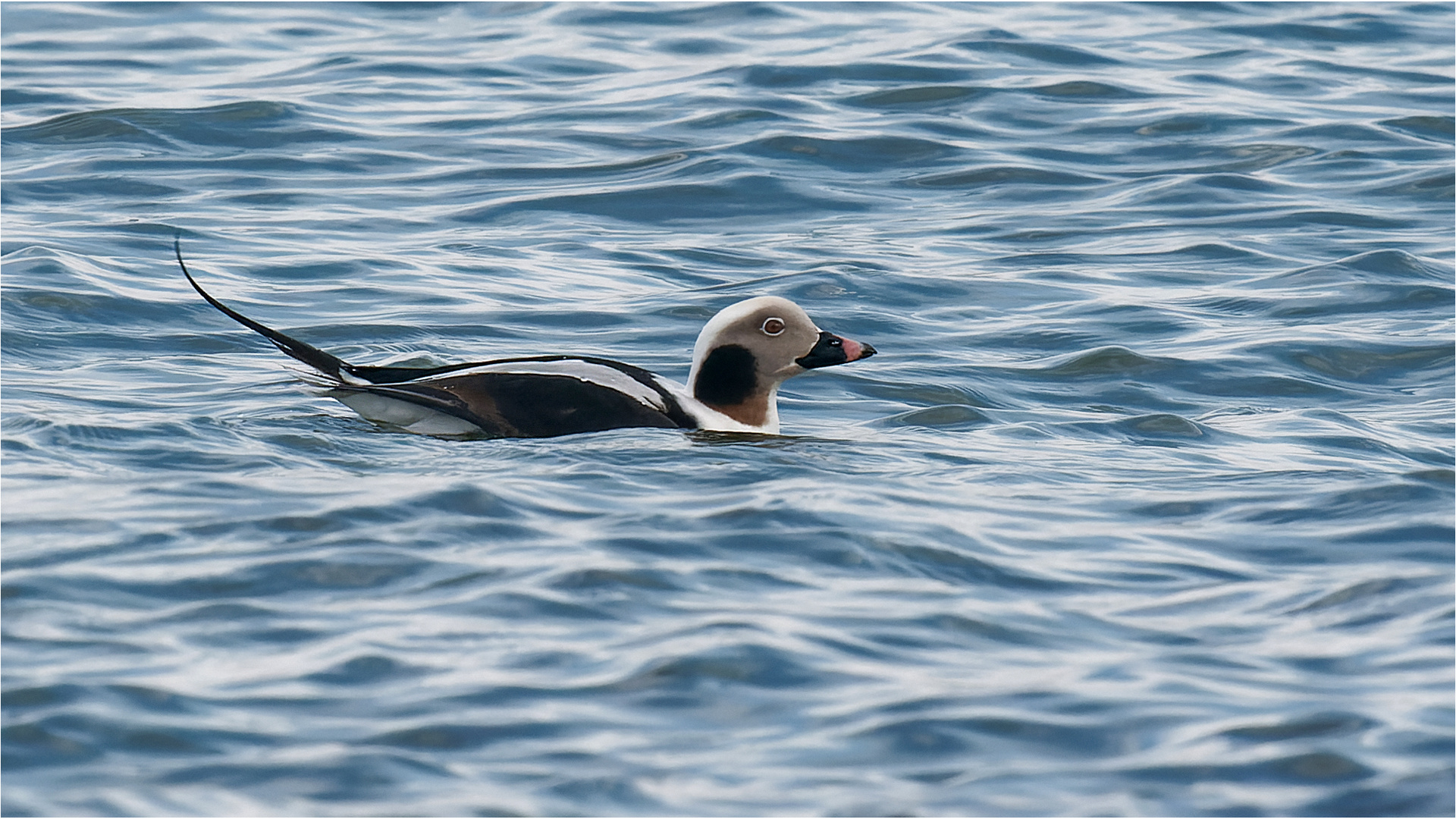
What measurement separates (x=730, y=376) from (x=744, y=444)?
406mm

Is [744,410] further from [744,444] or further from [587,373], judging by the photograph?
[587,373]

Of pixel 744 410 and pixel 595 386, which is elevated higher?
pixel 595 386

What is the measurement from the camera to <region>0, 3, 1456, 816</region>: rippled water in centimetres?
497

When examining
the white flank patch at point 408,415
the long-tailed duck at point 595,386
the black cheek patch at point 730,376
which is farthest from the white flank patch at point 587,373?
the black cheek patch at point 730,376

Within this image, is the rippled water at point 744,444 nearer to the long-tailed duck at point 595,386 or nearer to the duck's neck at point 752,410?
the long-tailed duck at point 595,386

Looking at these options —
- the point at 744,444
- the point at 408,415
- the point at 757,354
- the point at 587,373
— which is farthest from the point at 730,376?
the point at 408,415

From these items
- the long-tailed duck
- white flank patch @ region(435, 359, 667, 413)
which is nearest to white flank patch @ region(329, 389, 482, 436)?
the long-tailed duck

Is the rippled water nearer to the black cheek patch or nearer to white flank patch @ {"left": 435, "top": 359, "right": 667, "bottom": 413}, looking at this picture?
white flank patch @ {"left": 435, "top": 359, "right": 667, "bottom": 413}

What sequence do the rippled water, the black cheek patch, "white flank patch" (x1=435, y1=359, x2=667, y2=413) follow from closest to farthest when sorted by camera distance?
the rippled water → "white flank patch" (x1=435, y1=359, x2=667, y2=413) → the black cheek patch

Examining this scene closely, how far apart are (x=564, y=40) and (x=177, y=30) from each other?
3.47m

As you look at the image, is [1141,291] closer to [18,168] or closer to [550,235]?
[550,235]

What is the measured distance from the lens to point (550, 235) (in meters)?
12.5

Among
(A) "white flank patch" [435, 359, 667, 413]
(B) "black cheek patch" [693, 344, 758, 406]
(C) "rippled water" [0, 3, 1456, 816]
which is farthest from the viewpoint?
(B) "black cheek patch" [693, 344, 758, 406]

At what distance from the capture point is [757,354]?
27.8 ft
